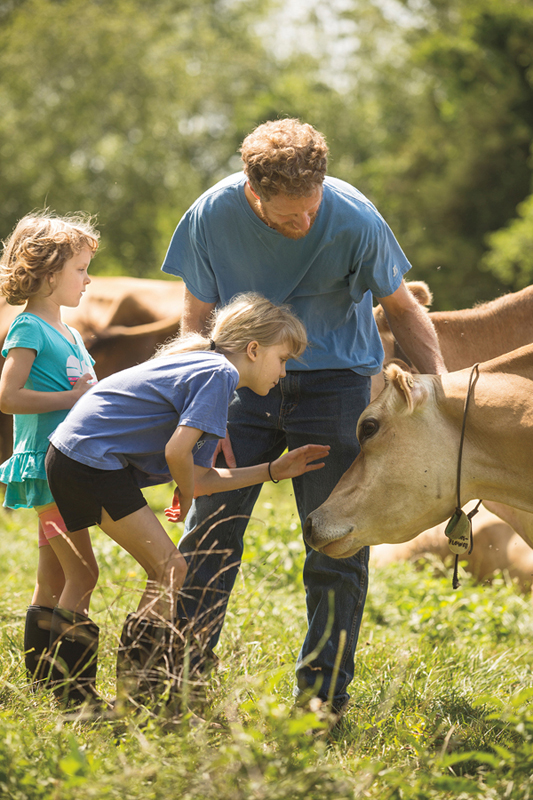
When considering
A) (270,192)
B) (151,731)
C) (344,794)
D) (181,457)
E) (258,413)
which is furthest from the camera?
(258,413)

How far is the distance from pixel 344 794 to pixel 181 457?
1.19 m

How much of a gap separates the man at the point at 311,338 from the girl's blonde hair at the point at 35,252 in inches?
17.3

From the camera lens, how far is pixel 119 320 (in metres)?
8.14

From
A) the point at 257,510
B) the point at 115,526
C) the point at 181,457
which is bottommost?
the point at 257,510

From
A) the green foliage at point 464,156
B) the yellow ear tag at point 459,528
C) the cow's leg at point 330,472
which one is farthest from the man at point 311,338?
the green foliage at point 464,156

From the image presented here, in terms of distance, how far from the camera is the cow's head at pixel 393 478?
10.5 ft

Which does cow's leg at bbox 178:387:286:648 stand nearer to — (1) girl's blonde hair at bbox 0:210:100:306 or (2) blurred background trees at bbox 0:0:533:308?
(1) girl's blonde hair at bbox 0:210:100:306

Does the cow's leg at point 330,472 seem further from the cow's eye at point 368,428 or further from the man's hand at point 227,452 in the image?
the man's hand at point 227,452

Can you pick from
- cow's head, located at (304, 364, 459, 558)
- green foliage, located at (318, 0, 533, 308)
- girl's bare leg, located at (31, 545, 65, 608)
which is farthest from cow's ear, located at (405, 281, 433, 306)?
green foliage, located at (318, 0, 533, 308)

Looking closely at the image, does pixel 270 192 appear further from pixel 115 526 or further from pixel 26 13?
pixel 26 13

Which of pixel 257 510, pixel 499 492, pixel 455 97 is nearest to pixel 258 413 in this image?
pixel 499 492

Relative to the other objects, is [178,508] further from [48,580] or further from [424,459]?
[424,459]

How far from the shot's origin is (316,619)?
3.36 meters

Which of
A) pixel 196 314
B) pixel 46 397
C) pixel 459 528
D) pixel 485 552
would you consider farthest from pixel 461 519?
pixel 485 552
